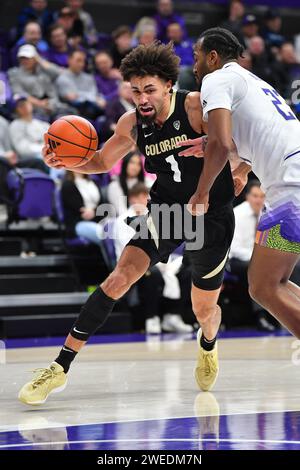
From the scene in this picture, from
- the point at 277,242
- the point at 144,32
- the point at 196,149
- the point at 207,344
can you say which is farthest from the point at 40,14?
the point at 277,242

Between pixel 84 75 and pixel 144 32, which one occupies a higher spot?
pixel 144 32

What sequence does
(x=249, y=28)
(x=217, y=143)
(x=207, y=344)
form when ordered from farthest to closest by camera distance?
Result: (x=249, y=28)
(x=207, y=344)
(x=217, y=143)

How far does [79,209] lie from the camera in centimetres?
1057

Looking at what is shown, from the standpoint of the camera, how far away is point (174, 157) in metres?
5.42

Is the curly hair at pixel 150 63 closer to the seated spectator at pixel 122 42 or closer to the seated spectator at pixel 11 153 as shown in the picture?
the seated spectator at pixel 11 153

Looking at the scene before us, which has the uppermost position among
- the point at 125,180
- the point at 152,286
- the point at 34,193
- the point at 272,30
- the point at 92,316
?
the point at 92,316

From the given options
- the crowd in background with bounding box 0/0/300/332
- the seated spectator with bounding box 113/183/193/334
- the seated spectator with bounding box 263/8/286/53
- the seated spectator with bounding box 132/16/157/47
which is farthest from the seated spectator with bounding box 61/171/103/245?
the seated spectator with bounding box 263/8/286/53

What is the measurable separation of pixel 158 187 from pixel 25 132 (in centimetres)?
590

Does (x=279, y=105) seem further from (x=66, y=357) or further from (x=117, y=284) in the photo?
(x=66, y=357)

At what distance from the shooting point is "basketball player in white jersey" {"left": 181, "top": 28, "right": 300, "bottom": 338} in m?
4.61

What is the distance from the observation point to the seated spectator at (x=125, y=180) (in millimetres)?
10703

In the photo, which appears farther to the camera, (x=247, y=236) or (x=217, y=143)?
(x=247, y=236)
